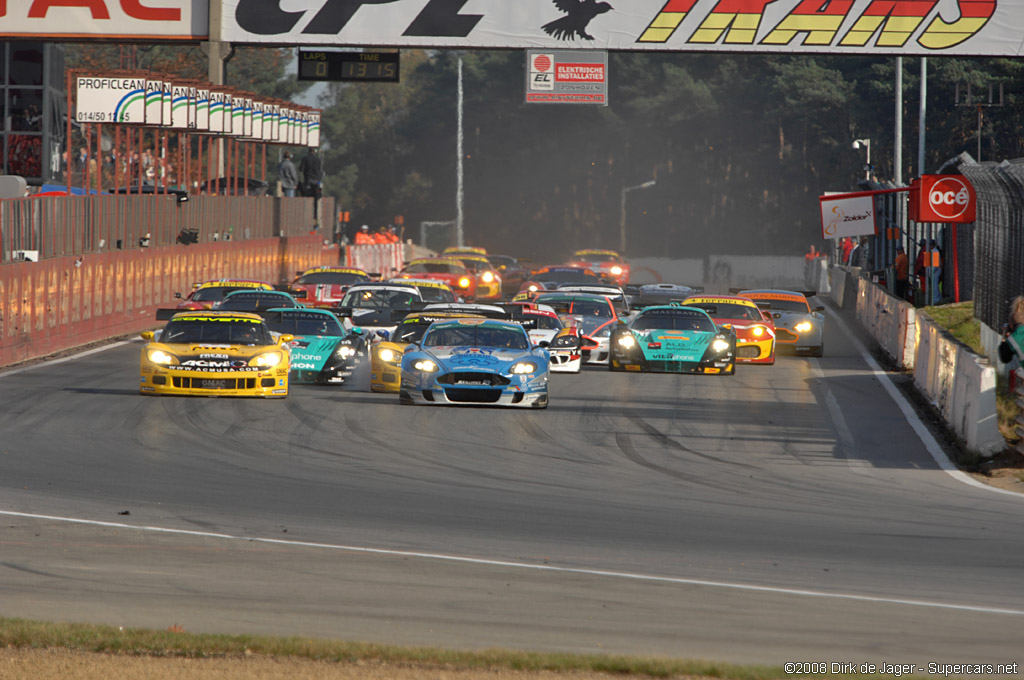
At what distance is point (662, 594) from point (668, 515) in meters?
2.77

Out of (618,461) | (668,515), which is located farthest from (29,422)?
(668,515)

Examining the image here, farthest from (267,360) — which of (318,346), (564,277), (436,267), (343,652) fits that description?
(436,267)

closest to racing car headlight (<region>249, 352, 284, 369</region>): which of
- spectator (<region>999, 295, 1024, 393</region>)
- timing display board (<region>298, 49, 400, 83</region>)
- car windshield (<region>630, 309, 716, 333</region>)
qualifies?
car windshield (<region>630, 309, 716, 333</region>)

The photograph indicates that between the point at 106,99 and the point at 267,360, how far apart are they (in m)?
21.3

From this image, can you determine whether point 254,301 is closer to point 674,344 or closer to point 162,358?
point 162,358

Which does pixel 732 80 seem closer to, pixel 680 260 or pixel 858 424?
pixel 680 260

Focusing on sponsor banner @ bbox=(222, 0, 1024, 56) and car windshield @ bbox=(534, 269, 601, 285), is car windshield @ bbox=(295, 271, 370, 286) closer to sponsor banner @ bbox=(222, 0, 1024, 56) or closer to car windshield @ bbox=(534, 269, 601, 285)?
sponsor banner @ bbox=(222, 0, 1024, 56)

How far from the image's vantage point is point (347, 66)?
34.8 meters

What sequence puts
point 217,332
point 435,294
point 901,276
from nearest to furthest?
point 217,332 → point 435,294 → point 901,276

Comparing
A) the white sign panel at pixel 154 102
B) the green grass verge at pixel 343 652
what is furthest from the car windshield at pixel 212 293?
the green grass verge at pixel 343 652

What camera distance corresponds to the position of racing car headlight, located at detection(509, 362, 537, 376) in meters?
18.2

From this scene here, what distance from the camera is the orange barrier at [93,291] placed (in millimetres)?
23656

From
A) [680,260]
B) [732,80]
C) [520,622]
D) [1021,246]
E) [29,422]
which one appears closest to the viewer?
[520,622]

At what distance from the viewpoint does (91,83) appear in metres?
38.1
